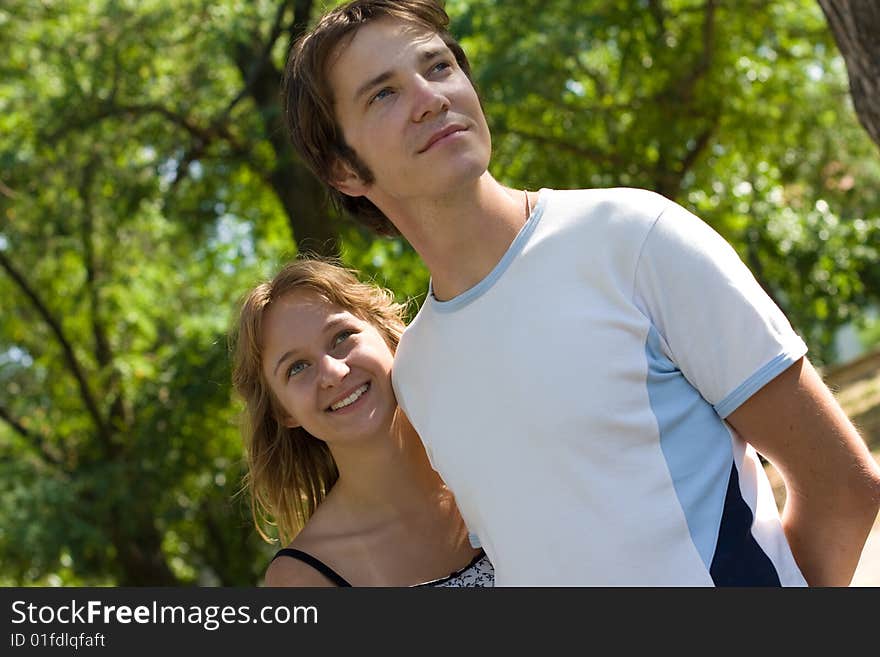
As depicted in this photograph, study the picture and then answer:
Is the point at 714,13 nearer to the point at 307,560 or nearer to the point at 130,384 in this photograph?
the point at 130,384

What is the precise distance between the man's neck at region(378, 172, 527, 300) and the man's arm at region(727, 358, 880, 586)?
511 millimetres

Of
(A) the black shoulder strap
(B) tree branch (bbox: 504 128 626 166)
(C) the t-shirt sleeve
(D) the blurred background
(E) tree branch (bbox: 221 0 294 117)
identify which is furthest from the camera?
(B) tree branch (bbox: 504 128 626 166)

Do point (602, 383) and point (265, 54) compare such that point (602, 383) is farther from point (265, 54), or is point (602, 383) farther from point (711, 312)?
point (265, 54)

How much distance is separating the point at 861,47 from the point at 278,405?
2003 mm

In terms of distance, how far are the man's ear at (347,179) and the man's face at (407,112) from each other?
21 millimetres

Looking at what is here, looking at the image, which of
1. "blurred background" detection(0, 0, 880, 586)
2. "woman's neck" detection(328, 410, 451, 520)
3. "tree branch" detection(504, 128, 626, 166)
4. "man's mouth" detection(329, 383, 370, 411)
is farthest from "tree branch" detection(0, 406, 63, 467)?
"man's mouth" detection(329, 383, 370, 411)

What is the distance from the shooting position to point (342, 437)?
8.55 feet

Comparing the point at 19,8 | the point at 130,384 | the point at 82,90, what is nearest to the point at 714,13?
the point at 82,90

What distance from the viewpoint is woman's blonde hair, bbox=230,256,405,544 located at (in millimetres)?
2758

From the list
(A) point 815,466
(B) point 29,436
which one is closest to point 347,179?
(A) point 815,466

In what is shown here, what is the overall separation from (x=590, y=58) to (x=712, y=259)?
8353 mm

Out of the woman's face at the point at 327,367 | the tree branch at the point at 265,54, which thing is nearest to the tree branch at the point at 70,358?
the tree branch at the point at 265,54

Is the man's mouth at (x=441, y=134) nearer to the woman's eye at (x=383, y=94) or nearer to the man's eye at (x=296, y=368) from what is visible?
the woman's eye at (x=383, y=94)

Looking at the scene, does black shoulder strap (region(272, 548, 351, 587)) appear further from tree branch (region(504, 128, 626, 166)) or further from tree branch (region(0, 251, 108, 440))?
tree branch (region(0, 251, 108, 440))
